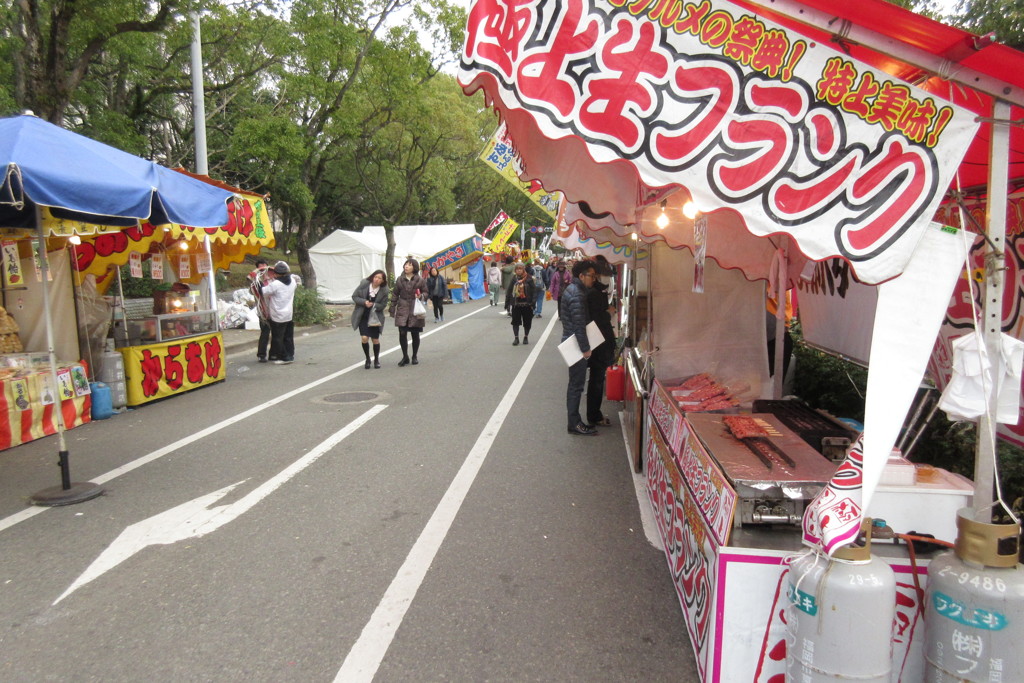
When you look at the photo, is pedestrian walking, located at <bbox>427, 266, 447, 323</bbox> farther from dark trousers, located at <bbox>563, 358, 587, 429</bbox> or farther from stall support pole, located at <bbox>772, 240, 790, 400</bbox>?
stall support pole, located at <bbox>772, 240, 790, 400</bbox>

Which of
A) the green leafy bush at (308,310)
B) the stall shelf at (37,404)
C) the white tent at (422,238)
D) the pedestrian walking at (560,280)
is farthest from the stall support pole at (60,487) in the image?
the white tent at (422,238)

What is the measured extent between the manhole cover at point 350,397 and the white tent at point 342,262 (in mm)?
17435

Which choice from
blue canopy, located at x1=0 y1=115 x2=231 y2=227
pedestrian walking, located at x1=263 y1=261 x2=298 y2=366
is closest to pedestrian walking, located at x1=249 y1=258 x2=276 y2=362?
pedestrian walking, located at x1=263 y1=261 x2=298 y2=366

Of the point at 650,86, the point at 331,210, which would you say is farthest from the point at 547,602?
the point at 331,210

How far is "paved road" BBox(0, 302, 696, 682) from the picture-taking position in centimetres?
313

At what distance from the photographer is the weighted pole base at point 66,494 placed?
5152mm

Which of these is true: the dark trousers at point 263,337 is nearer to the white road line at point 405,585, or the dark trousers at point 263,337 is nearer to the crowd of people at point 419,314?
the crowd of people at point 419,314

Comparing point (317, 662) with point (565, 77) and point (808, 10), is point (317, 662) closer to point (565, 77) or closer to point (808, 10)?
point (565, 77)

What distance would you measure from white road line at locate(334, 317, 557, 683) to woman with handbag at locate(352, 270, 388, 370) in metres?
5.35

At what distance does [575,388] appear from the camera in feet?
22.9

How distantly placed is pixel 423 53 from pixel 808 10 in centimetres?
2097

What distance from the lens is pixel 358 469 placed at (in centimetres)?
597

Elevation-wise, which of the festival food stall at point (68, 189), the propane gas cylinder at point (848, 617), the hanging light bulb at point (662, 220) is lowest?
the propane gas cylinder at point (848, 617)

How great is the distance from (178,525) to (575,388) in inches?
153
